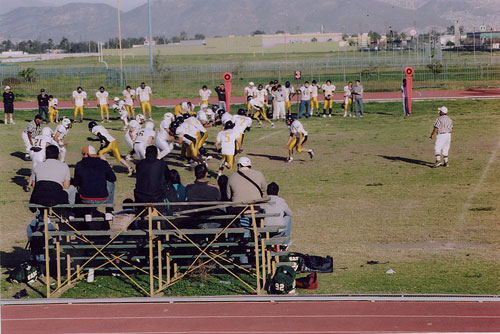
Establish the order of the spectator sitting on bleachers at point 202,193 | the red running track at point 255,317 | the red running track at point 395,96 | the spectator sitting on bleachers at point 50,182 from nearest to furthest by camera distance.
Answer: the red running track at point 255,317 → the spectator sitting on bleachers at point 50,182 → the spectator sitting on bleachers at point 202,193 → the red running track at point 395,96

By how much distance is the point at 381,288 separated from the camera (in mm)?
11375

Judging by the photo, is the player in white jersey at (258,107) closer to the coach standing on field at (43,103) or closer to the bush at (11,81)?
the coach standing on field at (43,103)

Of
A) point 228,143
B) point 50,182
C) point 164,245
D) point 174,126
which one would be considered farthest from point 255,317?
point 174,126

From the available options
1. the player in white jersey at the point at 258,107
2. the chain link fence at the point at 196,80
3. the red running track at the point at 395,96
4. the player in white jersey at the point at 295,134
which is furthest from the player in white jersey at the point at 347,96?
the chain link fence at the point at 196,80

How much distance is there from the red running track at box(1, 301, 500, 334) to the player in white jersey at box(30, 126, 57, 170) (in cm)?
861

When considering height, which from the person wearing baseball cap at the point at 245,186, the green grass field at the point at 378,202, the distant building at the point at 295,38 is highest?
the distant building at the point at 295,38

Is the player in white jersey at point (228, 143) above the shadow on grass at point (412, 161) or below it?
above

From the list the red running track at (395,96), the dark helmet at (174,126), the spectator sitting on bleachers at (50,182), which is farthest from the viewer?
the red running track at (395,96)

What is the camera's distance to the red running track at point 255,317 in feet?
31.9

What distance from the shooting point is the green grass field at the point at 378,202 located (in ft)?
39.4

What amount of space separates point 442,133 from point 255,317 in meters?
12.6

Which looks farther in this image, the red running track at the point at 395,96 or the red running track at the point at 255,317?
the red running track at the point at 395,96

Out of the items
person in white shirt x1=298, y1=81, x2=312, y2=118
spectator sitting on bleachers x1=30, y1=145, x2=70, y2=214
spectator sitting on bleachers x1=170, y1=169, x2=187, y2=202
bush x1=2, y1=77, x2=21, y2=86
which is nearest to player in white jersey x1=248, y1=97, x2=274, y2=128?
person in white shirt x1=298, y1=81, x2=312, y2=118

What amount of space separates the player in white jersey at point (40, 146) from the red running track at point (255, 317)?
861 centimetres
